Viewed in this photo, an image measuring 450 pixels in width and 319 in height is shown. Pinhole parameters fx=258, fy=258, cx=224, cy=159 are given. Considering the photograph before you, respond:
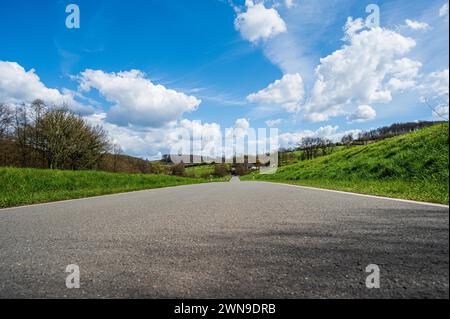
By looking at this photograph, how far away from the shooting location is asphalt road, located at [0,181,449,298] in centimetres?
183

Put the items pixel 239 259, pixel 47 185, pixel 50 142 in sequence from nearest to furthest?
pixel 239 259
pixel 47 185
pixel 50 142

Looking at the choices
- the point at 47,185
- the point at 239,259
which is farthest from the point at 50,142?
Result: the point at 239,259

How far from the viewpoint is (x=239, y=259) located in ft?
8.11

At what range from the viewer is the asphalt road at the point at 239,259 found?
6.00ft

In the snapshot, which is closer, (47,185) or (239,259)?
(239,259)

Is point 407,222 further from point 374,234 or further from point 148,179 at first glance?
point 148,179

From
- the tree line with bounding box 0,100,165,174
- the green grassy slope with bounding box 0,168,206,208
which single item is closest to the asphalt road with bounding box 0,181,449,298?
the green grassy slope with bounding box 0,168,206,208

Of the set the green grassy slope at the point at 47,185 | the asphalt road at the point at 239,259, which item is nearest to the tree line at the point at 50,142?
the green grassy slope at the point at 47,185

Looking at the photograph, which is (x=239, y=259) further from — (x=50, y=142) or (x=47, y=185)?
(x=50, y=142)

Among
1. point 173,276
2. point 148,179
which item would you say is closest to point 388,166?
point 173,276

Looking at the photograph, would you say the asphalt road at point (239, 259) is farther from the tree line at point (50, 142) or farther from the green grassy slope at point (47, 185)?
the tree line at point (50, 142)

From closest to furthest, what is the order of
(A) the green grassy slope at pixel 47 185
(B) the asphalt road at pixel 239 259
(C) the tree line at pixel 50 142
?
(B) the asphalt road at pixel 239 259
(A) the green grassy slope at pixel 47 185
(C) the tree line at pixel 50 142

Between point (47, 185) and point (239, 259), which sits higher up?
point (239, 259)

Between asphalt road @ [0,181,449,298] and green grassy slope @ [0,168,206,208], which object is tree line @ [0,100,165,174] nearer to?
green grassy slope @ [0,168,206,208]
